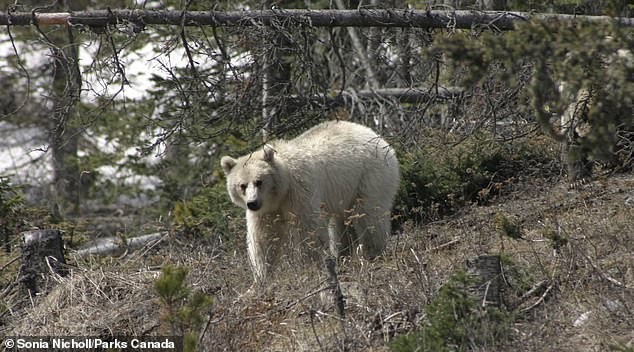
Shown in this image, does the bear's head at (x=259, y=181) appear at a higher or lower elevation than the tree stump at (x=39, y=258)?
higher

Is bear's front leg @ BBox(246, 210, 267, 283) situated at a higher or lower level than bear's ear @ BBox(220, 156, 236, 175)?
lower

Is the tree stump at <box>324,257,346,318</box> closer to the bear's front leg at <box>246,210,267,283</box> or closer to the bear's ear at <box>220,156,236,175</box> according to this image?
the bear's front leg at <box>246,210,267,283</box>

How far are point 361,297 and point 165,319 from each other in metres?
1.58

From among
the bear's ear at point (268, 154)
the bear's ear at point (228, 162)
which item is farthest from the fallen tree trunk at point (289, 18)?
the bear's ear at point (228, 162)

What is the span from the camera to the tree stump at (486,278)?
5.69 m

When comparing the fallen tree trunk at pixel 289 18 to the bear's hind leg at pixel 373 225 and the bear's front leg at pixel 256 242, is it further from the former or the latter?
the bear's hind leg at pixel 373 225

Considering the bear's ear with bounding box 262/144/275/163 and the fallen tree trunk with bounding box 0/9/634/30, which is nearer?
the fallen tree trunk with bounding box 0/9/634/30

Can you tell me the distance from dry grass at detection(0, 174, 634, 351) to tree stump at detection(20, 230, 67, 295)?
14 cm

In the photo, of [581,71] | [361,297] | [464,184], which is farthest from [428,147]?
[581,71]

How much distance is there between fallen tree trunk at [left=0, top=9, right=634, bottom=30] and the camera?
7.76 metres

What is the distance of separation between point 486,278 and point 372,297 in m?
0.99

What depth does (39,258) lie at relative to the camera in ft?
24.8

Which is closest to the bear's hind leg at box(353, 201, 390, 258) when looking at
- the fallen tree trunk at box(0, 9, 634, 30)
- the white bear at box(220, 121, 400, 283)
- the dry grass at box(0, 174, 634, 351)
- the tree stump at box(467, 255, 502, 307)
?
the white bear at box(220, 121, 400, 283)

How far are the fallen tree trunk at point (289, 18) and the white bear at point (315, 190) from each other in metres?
1.38
